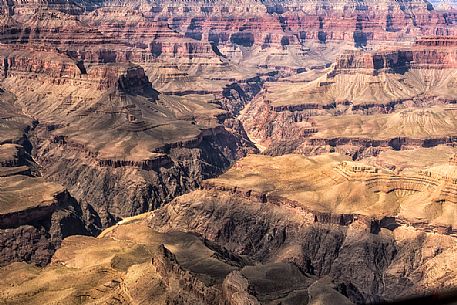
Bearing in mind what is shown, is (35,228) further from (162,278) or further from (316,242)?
(316,242)

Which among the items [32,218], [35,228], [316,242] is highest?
[32,218]

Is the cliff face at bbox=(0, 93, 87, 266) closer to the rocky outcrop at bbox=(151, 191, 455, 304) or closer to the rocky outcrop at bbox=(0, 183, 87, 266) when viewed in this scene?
the rocky outcrop at bbox=(0, 183, 87, 266)

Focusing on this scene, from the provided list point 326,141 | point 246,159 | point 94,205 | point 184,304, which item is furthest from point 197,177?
point 184,304

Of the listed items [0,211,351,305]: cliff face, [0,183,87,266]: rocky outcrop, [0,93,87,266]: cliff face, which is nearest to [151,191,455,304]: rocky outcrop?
[0,211,351,305]: cliff face

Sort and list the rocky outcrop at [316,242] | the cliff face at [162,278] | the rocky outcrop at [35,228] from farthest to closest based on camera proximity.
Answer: the rocky outcrop at [35,228] < the rocky outcrop at [316,242] < the cliff face at [162,278]

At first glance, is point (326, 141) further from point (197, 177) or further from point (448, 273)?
point (448, 273)

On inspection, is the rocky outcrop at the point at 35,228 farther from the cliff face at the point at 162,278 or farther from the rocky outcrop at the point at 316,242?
the rocky outcrop at the point at 316,242

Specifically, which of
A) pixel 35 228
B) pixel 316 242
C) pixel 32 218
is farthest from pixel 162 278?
pixel 32 218

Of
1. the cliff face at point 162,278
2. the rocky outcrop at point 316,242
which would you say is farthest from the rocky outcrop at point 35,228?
the rocky outcrop at point 316,242

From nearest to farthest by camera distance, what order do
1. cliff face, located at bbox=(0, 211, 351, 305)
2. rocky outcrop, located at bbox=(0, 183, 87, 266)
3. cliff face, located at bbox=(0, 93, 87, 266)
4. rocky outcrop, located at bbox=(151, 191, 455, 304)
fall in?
1. cliff face, located at bbox=(0, 211, 351, 305)
2. rocky outcrop, located at bbox=(151, 191, 455, 304)
3. rocky outcrop, located at bbox=(0, 183, 87, 266)
4. cliff face, located at bbox=(0, 93, 87, 266)

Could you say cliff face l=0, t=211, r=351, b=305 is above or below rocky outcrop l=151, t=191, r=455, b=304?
above

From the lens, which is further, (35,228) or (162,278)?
(35,228)
